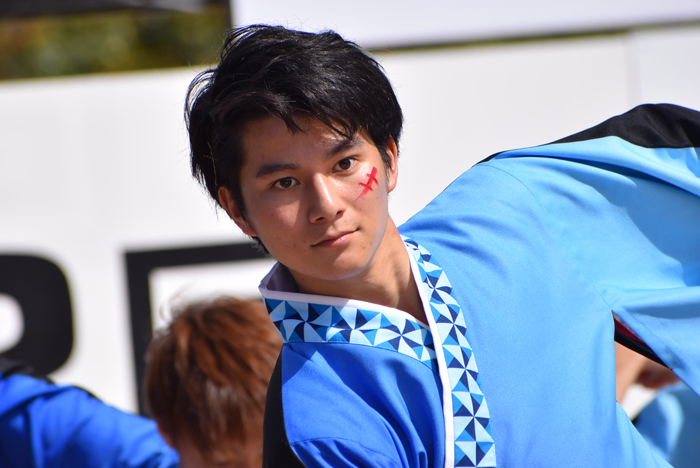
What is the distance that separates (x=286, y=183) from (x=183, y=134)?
1.89 m

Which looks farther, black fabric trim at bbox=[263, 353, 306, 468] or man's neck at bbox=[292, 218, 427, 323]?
man's neck at bbox=[292, 218, 427, 323]

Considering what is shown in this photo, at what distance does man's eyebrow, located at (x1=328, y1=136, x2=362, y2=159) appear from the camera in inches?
37.5

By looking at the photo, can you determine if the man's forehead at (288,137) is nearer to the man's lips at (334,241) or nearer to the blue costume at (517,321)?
the man's lips at (334,241)

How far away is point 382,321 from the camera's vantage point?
3.34 feet

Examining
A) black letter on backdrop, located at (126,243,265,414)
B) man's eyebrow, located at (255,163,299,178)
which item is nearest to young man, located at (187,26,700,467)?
man's eyebrow, located at (255,163,299,178)

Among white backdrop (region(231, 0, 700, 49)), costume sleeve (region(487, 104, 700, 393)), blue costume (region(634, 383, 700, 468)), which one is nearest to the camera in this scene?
costume sleeve (region(487, 104, 700, 393))

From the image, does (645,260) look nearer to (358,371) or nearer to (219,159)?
(358,371)

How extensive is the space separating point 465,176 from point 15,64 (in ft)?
27.4

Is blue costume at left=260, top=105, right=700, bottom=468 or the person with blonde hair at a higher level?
blue costume at left=260, top=105, right=700, bottom=468

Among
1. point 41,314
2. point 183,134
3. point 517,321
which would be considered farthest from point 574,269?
point 41,314

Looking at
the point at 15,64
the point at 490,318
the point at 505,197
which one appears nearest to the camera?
the point at 490,318

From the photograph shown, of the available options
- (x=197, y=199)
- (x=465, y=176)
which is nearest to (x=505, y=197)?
(x=465, y=176)

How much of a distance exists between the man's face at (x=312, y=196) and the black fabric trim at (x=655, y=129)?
1.77ft

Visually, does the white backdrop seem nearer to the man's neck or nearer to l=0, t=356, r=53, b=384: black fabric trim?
l=0, t=356, r=53, b=384: black fabric trim
